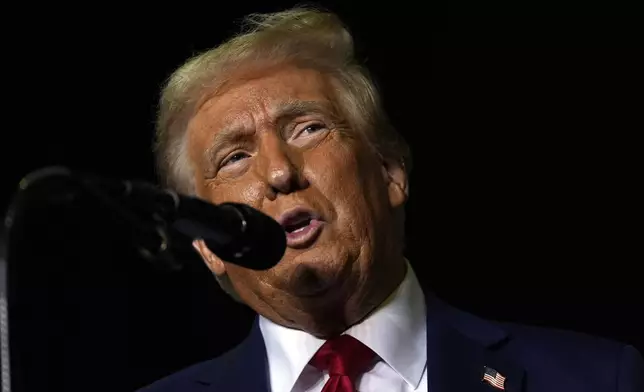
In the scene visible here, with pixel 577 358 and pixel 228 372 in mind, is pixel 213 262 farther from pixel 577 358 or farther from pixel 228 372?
pixel 577 358

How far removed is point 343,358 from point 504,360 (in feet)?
1.00

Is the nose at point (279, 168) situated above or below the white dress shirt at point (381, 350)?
above

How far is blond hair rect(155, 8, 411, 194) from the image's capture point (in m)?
2.01

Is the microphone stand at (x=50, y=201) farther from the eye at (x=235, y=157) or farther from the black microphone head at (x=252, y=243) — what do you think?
the eye at (x=235, y=157)

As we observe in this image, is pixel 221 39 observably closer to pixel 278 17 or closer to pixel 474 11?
pixel 278 17

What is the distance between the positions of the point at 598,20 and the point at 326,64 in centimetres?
85

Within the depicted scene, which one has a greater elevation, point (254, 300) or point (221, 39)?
point (221, 39)

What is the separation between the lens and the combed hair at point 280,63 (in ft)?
6.61

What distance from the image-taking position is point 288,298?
74.7 inches

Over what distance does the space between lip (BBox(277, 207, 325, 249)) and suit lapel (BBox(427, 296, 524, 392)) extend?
0.31 meters

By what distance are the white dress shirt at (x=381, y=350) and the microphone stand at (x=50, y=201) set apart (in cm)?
69

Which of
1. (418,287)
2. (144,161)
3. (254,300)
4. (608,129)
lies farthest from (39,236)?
(608,129)

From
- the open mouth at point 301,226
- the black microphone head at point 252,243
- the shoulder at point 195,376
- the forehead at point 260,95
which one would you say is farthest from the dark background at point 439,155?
the black microphone head at point 252,243

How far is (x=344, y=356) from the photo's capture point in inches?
74.5
